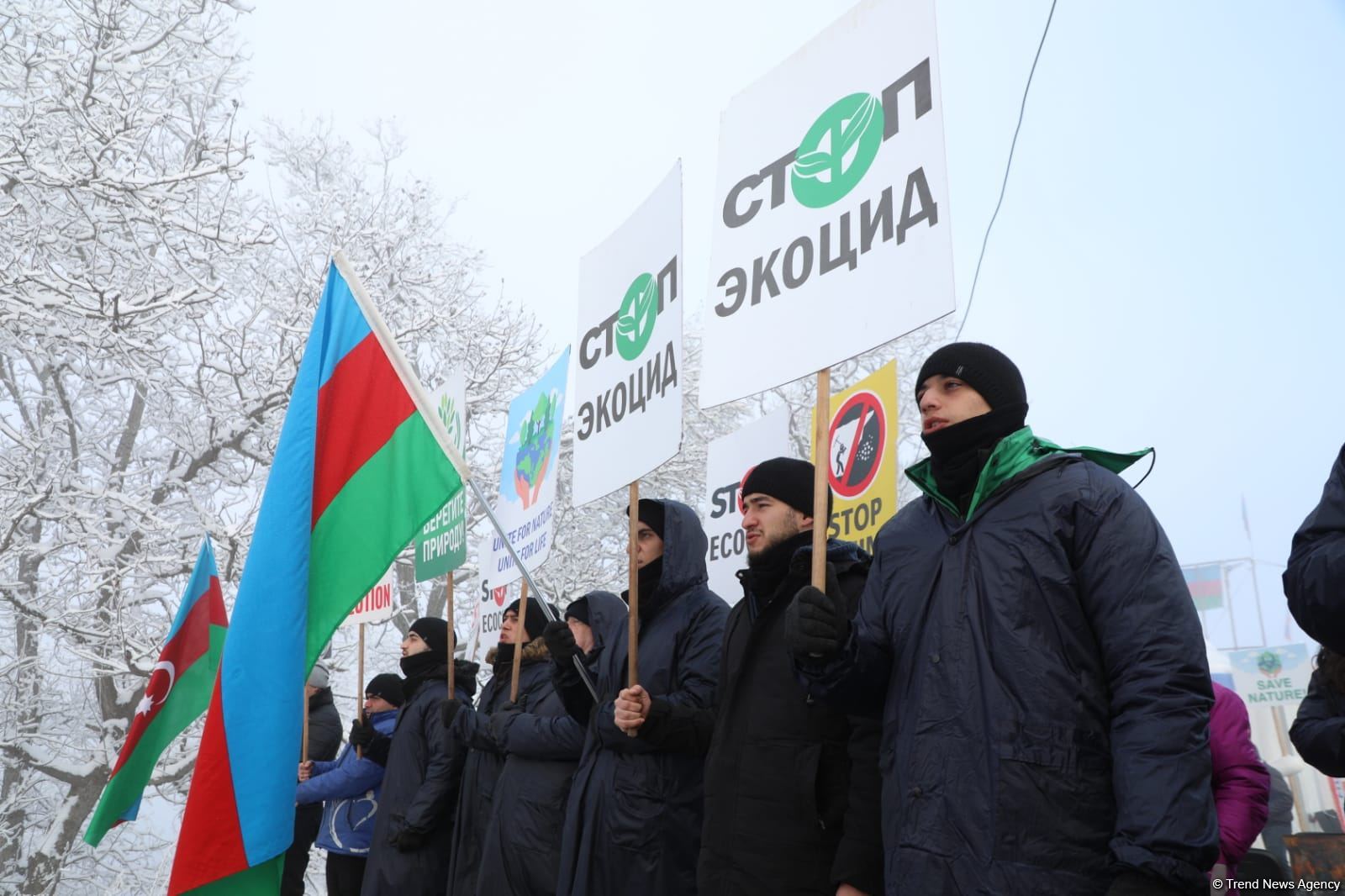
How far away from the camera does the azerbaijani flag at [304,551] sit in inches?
131

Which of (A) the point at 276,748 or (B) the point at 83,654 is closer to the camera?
(A) the point at 276,748

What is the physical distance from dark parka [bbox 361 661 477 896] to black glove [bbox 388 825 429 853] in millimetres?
19

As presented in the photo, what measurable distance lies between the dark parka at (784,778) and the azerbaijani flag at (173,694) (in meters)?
3.81

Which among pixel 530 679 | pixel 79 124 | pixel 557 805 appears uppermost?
pixel 79 124

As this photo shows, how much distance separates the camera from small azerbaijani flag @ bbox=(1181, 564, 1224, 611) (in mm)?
17656

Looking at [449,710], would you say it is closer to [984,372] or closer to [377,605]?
[377,605]

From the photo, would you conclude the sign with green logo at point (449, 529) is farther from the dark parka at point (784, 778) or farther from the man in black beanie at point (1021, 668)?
the man in black beanie at point (1021, 668)

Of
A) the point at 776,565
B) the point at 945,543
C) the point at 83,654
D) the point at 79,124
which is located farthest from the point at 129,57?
the point at 945,543

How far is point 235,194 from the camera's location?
1471 cm

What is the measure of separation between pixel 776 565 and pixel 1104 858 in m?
1.45

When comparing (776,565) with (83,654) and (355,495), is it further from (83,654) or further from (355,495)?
(83,654)

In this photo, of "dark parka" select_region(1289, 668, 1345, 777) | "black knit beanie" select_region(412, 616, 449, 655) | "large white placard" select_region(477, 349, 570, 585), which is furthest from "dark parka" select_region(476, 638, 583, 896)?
"dark parka" select_region(1289, 668, 1345, 777)

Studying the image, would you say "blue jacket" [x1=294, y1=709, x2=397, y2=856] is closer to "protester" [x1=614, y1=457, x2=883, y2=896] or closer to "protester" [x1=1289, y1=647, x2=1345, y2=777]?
"protester" [x1=614, y1=457, x2=883, y2=896]

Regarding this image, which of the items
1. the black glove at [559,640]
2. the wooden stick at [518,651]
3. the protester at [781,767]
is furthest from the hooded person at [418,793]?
the protester at [781,767]
